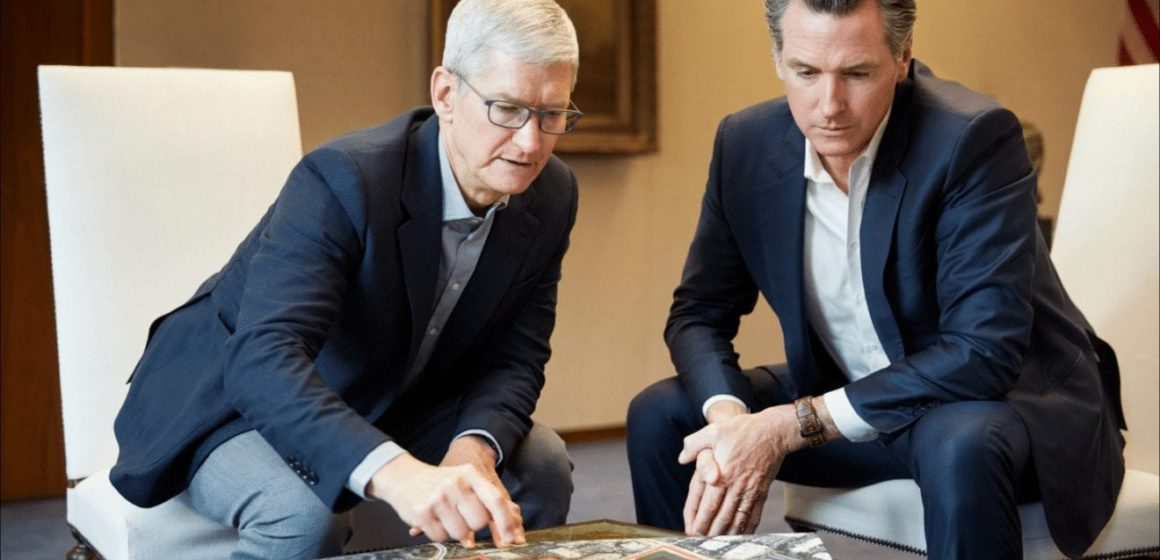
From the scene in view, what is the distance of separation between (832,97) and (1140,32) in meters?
4.28

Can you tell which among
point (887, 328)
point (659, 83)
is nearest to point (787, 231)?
point (887, 328)

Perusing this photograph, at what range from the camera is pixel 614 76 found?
4980 mm

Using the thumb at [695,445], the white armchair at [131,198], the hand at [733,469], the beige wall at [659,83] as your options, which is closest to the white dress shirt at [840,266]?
the hand at [733,469]

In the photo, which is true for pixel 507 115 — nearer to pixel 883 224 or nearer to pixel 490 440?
pixel 490 440

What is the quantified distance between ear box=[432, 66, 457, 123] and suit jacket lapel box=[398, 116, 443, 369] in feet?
0.22

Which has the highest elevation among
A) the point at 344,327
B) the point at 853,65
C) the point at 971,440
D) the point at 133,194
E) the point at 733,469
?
the point at 853,65

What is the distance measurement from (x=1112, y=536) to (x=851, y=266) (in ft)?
2.15

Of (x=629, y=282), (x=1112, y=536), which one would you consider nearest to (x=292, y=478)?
(x=1112, y=536)

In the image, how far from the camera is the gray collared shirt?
2203mm

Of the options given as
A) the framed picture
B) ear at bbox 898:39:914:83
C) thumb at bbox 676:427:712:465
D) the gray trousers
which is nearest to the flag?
the framed picture

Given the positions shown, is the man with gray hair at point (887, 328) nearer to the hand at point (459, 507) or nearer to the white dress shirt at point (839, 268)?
the white dress shirt at point (839, 268)

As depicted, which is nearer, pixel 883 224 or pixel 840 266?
pixel 883 224

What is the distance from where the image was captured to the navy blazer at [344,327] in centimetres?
192

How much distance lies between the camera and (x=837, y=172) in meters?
2.42
